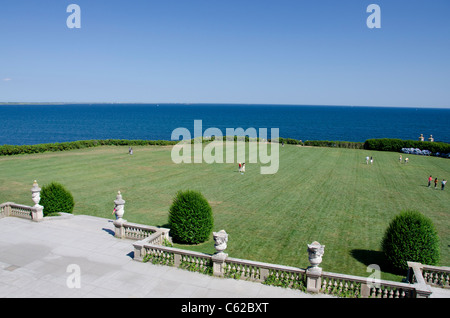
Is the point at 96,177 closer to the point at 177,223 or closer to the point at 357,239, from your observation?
the point at 177,223

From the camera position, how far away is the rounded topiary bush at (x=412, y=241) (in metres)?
14.5

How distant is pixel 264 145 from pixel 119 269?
5741 centimetres

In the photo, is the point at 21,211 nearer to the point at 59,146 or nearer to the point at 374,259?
the point at 374,259

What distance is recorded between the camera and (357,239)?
1992 cm

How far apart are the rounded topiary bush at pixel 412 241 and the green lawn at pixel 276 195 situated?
107 cm

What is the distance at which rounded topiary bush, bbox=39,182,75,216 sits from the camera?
818 inches

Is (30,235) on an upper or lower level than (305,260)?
upper

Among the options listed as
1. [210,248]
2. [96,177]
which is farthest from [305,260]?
[96,177]

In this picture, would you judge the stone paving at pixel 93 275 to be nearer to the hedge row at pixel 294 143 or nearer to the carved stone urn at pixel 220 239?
the carved stone urn at pixel 220 239

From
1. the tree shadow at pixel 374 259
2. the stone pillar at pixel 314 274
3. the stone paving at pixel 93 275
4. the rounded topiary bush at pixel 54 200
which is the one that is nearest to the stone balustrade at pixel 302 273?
the stone pillar at pixel 314 274

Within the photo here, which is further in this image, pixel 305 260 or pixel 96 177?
pixel 96 177

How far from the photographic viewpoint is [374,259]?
17031mm

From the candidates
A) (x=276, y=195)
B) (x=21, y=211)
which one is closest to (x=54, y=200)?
(x=21, y=211)

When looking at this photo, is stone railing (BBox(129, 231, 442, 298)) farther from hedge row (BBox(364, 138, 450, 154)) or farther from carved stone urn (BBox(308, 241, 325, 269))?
hedge row (BBox(364, 138, 450, 154))
